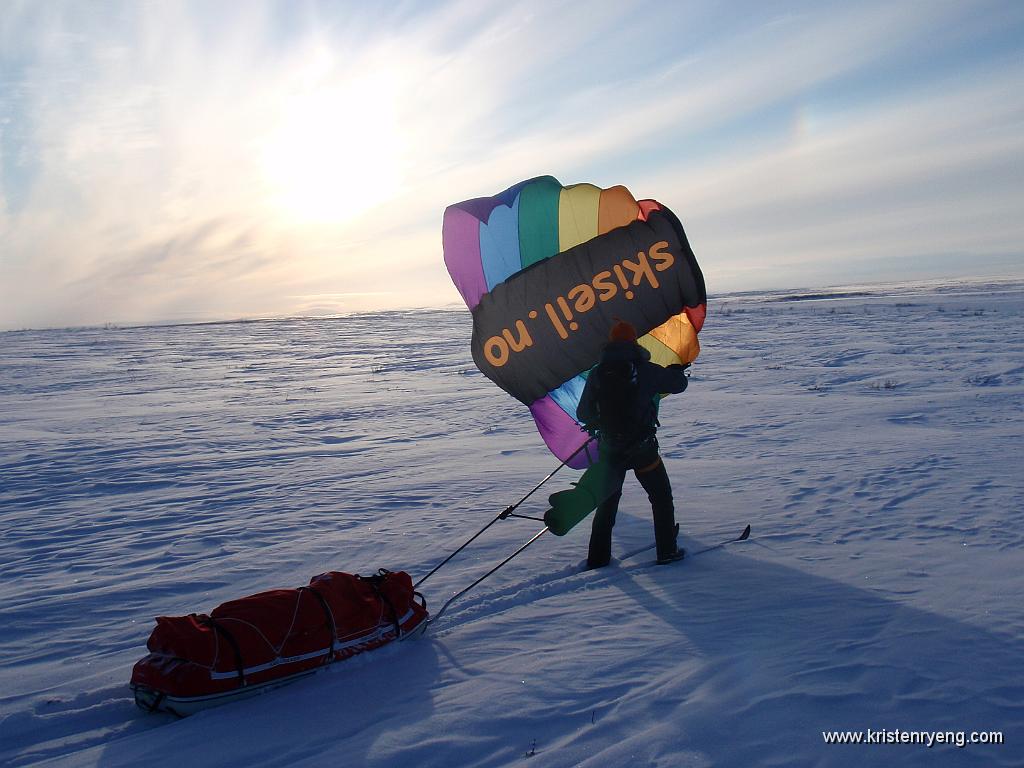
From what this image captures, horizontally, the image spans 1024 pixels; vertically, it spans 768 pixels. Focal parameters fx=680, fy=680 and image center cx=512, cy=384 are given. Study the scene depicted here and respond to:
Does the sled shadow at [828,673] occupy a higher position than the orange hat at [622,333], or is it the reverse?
the orange hat at [622,333]

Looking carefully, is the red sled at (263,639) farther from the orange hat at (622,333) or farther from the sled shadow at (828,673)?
the orange hat at (622,333)

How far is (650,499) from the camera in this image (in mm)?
5266

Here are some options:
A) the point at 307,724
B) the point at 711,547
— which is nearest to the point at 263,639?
the point at 307,724

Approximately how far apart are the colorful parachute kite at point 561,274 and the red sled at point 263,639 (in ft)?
8.18

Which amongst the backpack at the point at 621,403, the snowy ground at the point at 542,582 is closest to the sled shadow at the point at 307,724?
the snowy ground at the point at 542,582

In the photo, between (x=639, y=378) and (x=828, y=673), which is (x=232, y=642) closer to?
(x=828, y=673)

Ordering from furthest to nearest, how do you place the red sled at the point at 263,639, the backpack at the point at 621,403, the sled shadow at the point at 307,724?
the backpack at the point at 621,403 < the red sled at the point at 263,639 < the sled shadow at the point at 307,724

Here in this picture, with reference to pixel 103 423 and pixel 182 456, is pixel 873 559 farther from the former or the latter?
pixel 103 423

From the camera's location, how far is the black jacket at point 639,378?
5.00m

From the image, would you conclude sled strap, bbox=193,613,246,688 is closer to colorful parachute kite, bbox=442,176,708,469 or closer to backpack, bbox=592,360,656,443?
backpack, bbox=592,360,656,443

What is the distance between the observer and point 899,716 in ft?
9.62

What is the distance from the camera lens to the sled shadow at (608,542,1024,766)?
2.77m

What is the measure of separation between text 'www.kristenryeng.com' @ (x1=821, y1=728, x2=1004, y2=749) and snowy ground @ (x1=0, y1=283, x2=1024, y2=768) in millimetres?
45

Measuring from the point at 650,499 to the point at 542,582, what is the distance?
3.43ft
